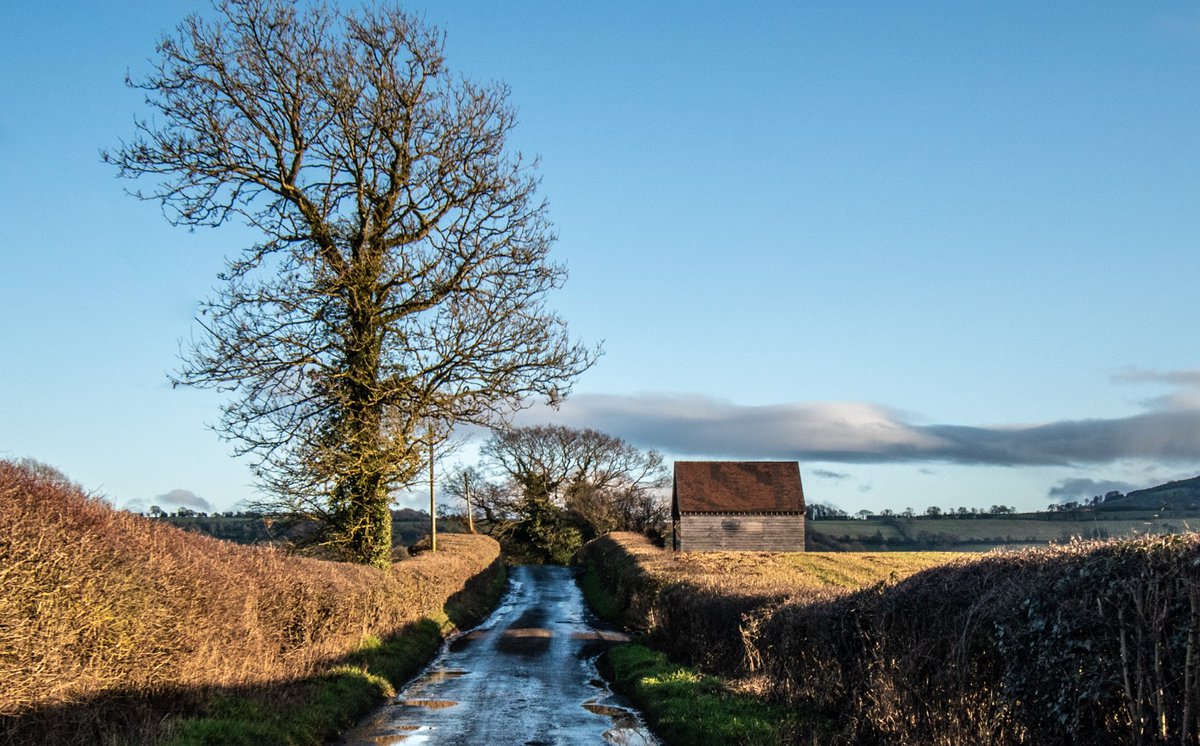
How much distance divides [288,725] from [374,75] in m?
16.6

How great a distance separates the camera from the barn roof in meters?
60.2

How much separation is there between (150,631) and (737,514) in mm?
52569

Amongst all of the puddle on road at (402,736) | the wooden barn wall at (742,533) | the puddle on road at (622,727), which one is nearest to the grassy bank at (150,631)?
the puddle on road at (402,736)

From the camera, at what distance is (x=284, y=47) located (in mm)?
22844

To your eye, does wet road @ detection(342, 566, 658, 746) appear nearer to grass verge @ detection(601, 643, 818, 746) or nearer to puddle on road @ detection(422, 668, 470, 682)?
puddle on road @ detection(422, 668, 470, 682)

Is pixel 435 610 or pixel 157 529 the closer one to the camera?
pixel 157 529

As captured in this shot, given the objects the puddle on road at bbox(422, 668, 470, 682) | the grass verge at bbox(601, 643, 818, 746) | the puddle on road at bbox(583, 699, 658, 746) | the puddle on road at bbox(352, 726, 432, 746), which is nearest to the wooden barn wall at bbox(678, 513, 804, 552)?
the puddle on road at bbox(422, 668, 470, 682)

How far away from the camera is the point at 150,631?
381 inches

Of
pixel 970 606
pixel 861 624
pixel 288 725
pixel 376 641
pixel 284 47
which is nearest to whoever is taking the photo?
pixel 970 606

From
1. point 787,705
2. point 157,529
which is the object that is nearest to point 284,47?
Answer: point 157,529

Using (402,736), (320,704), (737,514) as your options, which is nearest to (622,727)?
(402,736)

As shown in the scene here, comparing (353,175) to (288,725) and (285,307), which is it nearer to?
(285,307)

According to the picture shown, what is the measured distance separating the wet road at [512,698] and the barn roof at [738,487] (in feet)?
101

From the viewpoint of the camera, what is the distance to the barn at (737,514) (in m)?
59.7
